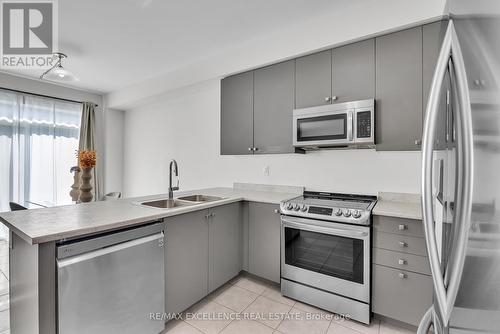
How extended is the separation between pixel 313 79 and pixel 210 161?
191 cm

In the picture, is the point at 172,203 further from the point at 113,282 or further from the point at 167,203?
the point at 113,282

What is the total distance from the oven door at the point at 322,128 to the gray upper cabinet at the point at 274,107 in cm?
13

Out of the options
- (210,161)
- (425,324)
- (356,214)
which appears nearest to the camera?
(425,324)

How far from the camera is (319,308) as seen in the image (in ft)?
6.64

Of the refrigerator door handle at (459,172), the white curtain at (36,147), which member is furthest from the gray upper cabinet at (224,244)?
the white curtain at (36,147)

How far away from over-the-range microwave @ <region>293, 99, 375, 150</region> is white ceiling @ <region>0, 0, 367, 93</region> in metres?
0.92

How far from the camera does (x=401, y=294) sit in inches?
66.6

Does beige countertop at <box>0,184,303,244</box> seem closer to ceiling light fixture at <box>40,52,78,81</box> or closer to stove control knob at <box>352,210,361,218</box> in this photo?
stove control knob at <box>352,210,361,218</box>

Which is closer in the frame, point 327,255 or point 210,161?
point 327,255

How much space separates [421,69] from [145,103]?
4254mm

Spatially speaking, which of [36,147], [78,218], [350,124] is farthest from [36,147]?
[350,124]

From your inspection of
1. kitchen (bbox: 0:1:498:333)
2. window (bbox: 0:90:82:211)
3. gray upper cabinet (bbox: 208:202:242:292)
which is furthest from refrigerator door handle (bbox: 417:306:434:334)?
window (bbox: 0:90:82:211)

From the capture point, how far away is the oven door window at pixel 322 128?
209cm

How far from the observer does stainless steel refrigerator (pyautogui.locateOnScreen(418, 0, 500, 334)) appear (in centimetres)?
41
